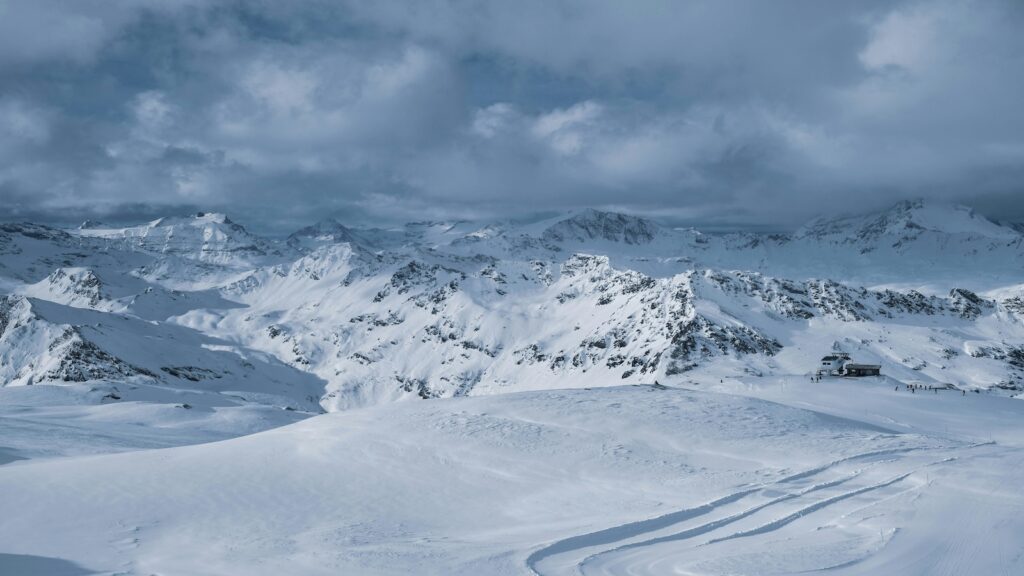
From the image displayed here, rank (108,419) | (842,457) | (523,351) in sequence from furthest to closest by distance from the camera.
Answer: (523,351), (108,419), (842,457)

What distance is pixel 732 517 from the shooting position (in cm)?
1862

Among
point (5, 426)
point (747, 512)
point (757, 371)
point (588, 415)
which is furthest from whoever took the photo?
point (757, 371)

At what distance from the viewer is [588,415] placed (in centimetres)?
3372

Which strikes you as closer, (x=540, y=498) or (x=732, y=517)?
(x=732, y=517)

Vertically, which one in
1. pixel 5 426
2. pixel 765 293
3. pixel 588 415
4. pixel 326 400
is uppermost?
pixel 765 293

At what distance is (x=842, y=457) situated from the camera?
2666 cm

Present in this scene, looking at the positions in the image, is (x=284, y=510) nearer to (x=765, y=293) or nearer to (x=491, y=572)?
(x=491, y=572)

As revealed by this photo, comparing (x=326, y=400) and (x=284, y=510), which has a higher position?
(x=284, y=510)

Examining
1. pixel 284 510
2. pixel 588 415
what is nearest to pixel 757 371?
pixel 588 415

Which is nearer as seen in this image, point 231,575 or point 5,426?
point 231,575

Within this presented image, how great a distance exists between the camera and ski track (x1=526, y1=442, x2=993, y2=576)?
15469mm

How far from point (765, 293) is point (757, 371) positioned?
2432 inches

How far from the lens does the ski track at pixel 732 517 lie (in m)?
15.5

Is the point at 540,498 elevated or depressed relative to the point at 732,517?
depressed
